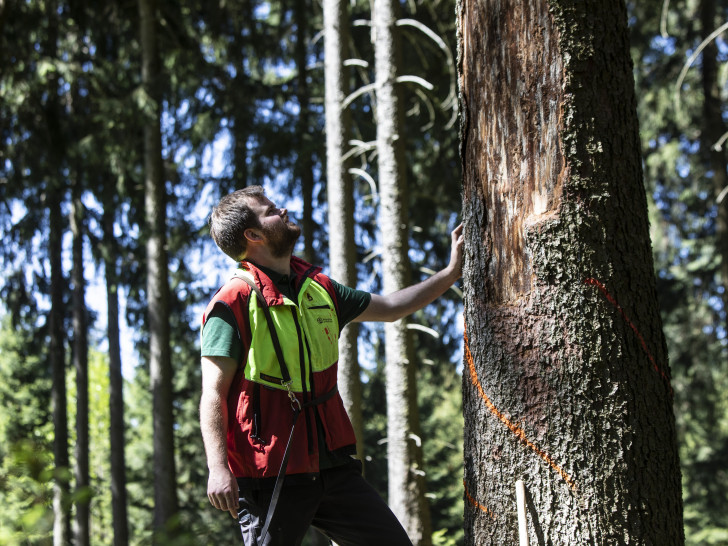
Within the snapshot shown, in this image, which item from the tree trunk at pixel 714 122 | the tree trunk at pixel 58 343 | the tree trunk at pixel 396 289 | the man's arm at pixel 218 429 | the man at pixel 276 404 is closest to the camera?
the man's arm at pixel 218 429

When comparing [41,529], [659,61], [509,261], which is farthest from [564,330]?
[659,61]

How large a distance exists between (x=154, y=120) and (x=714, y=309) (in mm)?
11362

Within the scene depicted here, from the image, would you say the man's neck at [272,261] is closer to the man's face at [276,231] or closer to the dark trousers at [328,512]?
the man's face at [276,231]

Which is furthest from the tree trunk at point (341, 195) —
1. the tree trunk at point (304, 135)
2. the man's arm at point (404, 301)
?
the tree trunk at point (304, 135)

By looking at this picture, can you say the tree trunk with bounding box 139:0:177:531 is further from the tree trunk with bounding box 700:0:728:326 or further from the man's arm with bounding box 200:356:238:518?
the man's arm with bounding box 200:356:238:518

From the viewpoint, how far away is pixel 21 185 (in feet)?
48.3

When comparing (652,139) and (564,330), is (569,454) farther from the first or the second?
(652,139)

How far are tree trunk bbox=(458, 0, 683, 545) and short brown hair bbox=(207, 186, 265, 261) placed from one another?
1.11 meters

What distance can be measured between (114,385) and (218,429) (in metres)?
14.6

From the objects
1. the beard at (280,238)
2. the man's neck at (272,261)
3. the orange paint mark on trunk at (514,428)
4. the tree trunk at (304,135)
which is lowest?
the orange paint mark on trunk at (514,428)

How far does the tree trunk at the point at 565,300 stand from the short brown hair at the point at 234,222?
1106mm

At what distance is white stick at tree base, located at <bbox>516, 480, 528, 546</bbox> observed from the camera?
7.30 ft

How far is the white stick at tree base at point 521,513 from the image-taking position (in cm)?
223

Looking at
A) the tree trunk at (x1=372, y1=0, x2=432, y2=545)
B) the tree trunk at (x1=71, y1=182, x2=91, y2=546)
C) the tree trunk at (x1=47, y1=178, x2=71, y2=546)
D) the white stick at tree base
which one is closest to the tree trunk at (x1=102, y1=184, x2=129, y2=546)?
the tree trunk at (x1=71, y1=182, x2=91, y2=546)
